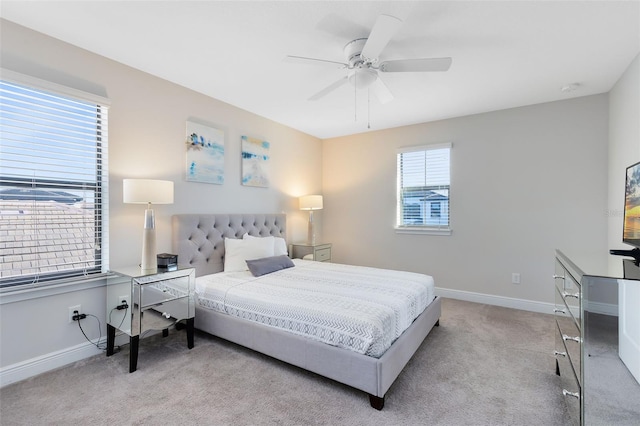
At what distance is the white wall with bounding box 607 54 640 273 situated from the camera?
246 centimetres

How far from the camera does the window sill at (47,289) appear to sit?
80.7 inches

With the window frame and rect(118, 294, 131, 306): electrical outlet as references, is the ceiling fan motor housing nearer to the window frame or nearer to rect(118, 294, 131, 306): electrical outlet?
the window frame

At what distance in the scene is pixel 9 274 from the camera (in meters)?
2.07

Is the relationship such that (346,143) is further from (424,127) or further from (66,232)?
(66,232)

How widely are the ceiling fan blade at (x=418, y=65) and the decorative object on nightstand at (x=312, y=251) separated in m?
2.83

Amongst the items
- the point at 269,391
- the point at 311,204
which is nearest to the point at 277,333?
the point at 269,391

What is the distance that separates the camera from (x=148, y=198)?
94.5 inches

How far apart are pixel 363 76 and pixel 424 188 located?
2.48m

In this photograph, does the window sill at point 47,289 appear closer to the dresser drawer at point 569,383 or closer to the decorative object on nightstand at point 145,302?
the decorative object on nightstand at point 145,302

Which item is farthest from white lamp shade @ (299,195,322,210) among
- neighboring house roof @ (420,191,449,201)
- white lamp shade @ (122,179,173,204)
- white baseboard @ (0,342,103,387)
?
white baseboard @ (0,342,103,387)

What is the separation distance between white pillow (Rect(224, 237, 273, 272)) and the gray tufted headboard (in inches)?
5.3

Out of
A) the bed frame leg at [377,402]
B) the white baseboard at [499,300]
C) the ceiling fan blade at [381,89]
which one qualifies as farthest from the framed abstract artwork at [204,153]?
the white baseboard at [499,300]

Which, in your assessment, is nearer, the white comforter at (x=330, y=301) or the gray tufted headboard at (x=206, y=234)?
the white comforter at (x=330, y=301)

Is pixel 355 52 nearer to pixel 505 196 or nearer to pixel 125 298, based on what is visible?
pixel 125 298
